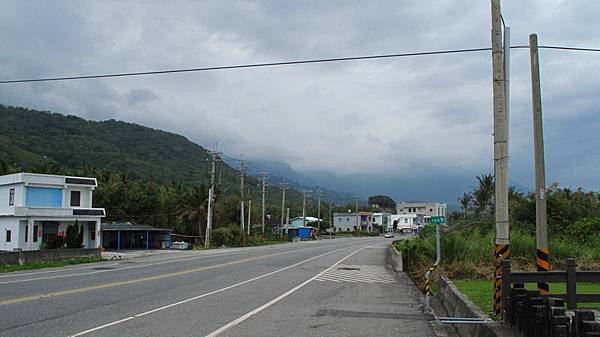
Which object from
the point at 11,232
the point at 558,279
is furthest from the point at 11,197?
the point at 558,279

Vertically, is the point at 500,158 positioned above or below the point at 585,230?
above

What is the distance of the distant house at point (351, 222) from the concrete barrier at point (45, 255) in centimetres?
11211

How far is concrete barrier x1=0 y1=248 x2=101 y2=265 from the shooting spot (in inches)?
1265

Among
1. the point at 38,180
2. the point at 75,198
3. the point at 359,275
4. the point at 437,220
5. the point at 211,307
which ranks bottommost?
the point at 359,275

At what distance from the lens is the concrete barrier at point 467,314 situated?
336 inches

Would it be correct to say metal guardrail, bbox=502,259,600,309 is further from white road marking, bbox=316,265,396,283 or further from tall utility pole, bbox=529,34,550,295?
white road marking, bbox=316,265,396,283

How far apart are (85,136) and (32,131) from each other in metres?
12.4

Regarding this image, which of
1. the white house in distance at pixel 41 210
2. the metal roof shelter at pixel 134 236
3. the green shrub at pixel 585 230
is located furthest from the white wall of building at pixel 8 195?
the green shrub at pixel 585 230

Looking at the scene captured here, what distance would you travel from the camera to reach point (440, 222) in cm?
1691

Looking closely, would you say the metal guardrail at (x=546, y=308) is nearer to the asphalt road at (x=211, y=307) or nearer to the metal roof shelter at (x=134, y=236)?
the asphalt road at (x=211, y=307)

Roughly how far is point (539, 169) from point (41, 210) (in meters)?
47.4

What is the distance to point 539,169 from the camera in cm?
1205

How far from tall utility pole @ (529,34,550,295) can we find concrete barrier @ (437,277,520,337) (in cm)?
166

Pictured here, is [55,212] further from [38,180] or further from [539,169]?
[539,169]
